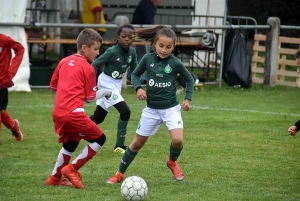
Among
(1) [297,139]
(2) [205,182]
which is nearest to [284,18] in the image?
(1) [297,139]

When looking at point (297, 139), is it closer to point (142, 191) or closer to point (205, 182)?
point (205, 182)

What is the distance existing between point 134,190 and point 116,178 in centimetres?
98

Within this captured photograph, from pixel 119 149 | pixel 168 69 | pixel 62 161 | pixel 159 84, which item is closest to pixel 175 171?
pixel 159 84

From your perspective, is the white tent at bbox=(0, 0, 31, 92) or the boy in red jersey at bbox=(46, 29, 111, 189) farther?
the white tent at bbox=(0, 0, 31, 92)

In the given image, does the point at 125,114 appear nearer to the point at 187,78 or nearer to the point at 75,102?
the point at 187,78

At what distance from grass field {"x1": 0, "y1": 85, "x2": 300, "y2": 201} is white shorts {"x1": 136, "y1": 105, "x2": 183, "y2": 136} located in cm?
55

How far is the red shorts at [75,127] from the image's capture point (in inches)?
288

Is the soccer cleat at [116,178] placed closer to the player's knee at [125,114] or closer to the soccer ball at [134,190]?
the soccer ball at [134,190]

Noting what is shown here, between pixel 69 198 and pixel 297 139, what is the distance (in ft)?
15.7

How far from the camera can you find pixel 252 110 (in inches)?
559

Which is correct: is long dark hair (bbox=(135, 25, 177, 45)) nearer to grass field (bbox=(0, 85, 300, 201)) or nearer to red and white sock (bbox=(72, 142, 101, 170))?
red and white sock (bbox=(72, 142, 101, 170))

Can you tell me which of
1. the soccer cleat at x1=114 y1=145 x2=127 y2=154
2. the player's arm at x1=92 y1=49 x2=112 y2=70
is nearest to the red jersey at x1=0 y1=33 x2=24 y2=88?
the player's arm at x1=92 y1=49 x2=112 y2=70

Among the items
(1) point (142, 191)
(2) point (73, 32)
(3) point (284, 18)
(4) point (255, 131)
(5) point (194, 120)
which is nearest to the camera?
(1) point (142, 191)

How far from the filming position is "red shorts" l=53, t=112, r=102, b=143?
7.32 meters
